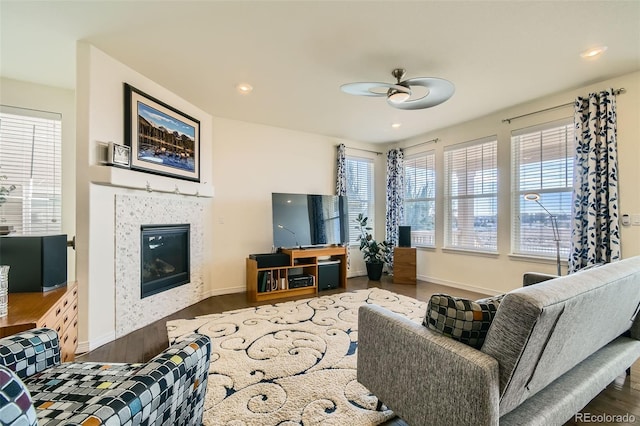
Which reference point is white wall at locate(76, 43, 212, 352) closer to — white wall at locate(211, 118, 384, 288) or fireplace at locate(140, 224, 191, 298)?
fireplace at locate(140, 224, 191, 298)

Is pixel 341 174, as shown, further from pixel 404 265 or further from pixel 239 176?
pixel 404 265

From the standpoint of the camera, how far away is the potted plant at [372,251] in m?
4.88

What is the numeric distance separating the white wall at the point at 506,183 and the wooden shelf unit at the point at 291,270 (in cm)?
172

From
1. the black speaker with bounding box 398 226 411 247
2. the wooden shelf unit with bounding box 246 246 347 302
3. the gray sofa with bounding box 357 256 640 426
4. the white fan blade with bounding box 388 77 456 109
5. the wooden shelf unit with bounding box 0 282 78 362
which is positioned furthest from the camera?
the black speaker with bounding box 398 226 411 247

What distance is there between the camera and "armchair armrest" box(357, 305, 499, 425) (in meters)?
0.98

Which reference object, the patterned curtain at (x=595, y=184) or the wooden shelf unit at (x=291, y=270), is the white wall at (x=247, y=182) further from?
the patterned curtain at (x=595, y=184)

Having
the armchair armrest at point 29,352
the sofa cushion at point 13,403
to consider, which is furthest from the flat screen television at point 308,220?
the sofa cushion at point 13,403

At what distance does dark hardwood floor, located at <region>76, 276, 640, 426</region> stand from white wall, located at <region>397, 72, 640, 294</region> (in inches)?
12.4

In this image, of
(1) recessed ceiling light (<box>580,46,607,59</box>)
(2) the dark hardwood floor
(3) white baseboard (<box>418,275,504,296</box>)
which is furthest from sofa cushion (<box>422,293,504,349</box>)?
(3) white baseboard (<box>418,275,504,296</box>)

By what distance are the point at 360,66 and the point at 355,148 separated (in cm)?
267

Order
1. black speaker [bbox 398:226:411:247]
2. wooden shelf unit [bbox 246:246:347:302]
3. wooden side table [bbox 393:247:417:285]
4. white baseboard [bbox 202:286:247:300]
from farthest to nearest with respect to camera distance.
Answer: black speaker [bbox 398:226:411:247] → wooden side table [bbox 393:247:417:285] → white baseboard [bbox 202:286:247:300] → wooden shelf unit [bbox 246:246:347:302]

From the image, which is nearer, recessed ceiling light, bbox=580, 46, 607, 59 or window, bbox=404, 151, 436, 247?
recessed ceiling light, bbox=580, 46, 607, 59

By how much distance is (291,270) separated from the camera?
418 centimetres

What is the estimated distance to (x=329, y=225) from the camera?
4473mm
